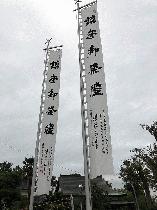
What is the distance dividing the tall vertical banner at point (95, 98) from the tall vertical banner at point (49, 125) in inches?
158

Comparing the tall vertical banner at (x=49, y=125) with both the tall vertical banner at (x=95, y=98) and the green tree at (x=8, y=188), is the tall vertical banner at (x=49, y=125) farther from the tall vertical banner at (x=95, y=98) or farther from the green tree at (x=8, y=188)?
the green tree at (x=8, y=188)

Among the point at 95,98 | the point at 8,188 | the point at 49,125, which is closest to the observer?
the point at 95,98

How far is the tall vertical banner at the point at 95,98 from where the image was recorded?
11.4 meters

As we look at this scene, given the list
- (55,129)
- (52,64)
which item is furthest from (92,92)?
(52,64)

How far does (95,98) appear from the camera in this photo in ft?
41.0

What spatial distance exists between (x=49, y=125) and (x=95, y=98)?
4.77 m

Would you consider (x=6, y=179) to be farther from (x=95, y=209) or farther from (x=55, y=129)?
(x=55, y=129)

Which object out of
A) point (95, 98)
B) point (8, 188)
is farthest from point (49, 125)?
point (8, 188)

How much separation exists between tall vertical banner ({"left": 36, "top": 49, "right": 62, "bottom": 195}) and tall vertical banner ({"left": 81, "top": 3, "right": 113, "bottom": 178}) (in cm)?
400

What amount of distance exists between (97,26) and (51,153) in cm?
632

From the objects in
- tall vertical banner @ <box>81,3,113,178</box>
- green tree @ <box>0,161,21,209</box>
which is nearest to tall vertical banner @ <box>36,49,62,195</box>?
tall vertical banner @ <box>81,3,113,178</box>

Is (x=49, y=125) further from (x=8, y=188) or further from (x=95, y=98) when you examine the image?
(x=8, y=188)

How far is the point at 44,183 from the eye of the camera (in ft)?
50.4

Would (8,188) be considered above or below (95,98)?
above
